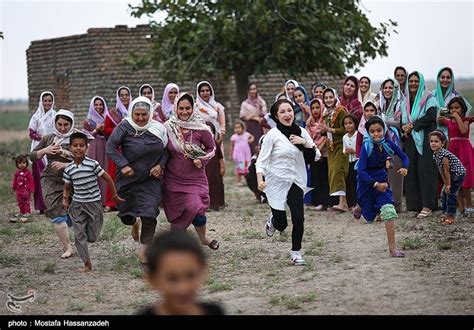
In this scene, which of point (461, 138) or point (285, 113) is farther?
point (461, 138)

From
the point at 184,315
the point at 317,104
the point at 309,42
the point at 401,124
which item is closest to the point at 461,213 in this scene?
the point at 401,124

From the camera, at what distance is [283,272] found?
8750 millimetres

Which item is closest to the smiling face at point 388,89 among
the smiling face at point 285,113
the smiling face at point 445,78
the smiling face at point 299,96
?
the smiling face at point 445,78

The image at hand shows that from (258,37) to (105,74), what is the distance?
5304 mm

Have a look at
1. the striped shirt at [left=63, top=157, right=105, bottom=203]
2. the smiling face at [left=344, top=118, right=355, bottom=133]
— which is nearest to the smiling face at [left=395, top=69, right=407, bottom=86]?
the smiling face at [left=344, top=118, right=355, bottom=133]

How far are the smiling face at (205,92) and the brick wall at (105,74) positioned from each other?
1170 centimetres

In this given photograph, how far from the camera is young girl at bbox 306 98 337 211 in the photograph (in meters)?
13.4

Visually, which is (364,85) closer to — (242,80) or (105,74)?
(242,80)

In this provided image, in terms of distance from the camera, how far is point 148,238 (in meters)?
9.50

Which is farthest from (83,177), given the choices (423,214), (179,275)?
(179,275)

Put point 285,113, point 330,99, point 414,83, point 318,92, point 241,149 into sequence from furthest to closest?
point 241,149 < point 318,92 < point 330,99 < point 414,83 < point 285,113

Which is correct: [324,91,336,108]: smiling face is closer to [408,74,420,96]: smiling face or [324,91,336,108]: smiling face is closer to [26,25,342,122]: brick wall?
[408,74,420,96]: smiling face

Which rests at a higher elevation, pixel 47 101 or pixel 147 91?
pixel 147 91
